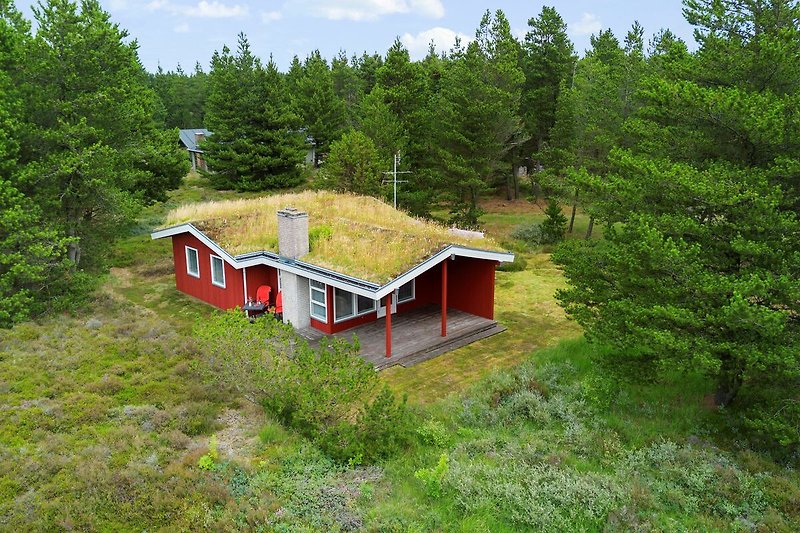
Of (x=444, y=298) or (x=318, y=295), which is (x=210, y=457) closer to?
(x=318, y=295)

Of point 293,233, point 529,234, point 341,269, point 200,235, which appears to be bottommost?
point 529,234

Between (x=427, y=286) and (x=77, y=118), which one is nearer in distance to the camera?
(x=77, y=118)

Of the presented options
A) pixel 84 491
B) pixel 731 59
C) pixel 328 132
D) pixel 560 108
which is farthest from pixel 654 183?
pixel 328 132

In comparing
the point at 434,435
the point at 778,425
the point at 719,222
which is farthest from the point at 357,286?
the point at 778,425

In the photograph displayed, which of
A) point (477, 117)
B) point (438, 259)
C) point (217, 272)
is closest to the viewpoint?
point (438, 259)

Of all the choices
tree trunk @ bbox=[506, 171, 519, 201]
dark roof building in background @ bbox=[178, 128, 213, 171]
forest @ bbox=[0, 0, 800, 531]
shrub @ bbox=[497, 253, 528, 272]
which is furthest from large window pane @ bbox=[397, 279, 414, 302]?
dark roof building in background @ bbox=[178, 128, 213, 171]

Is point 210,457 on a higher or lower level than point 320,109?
lower

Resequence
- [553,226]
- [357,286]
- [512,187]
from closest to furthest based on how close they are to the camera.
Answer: [357,286]
[553,226]
[512,187]
